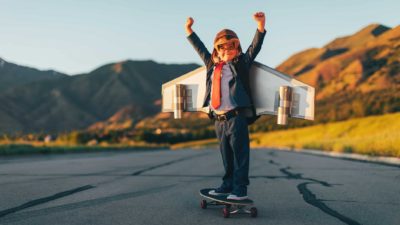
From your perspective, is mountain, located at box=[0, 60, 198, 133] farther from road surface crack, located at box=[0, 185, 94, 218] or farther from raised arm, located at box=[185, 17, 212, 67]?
raised arm, located at box=[185, 17, 212, 67]

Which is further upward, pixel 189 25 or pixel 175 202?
pixel 189 25

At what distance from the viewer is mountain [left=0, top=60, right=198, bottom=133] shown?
135 metres

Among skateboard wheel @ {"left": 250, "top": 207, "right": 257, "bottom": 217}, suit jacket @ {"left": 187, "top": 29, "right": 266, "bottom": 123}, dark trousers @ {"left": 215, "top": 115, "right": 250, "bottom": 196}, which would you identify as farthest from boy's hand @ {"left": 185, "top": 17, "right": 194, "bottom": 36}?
skateboard wheel @ {"left": 250, "top": 207, "right": 257, "bottom": 217}

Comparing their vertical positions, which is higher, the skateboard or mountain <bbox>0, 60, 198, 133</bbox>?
mountain <bbox>0, 60, 198, 133</bbox>

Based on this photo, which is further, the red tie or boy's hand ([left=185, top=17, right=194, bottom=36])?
boy's hand ([left=185, top=17, right=194, bottom=36])

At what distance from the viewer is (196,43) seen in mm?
5793

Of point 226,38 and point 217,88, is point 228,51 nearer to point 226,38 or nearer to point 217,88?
Answer: point 226,38

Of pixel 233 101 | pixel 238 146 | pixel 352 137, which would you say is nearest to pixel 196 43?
pixel 233 101

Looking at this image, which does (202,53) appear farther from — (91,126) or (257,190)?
(91,126)

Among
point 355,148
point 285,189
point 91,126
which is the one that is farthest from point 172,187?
point 91,126

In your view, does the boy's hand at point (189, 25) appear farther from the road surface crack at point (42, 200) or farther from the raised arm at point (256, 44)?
the road surface crack at point (42, 200)

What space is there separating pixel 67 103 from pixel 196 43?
15453cm

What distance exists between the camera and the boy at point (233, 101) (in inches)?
201

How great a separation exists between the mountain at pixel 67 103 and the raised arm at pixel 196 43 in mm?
116724
